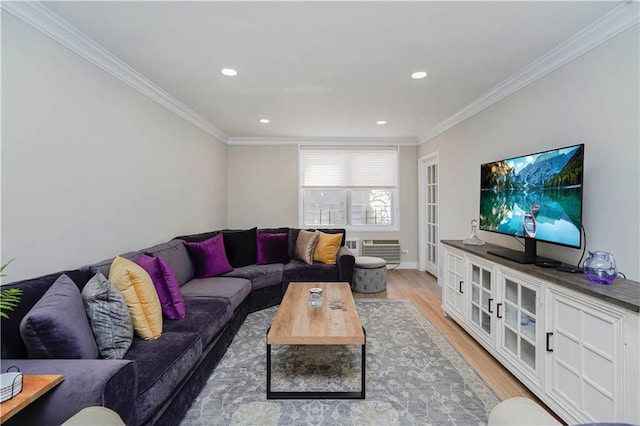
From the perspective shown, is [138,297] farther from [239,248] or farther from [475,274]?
[475,274]

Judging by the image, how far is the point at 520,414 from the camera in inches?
36.7

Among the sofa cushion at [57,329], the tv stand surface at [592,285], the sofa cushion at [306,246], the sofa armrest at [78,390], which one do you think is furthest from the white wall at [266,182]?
the sofa armrest at [78,390]

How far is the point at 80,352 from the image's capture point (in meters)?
1.39

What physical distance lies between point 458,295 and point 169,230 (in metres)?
3.31

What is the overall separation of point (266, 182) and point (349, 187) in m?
1.57

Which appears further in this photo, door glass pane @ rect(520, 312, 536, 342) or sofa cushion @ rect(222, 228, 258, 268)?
sofa cushion @ rect(222, 228, 258, 268)

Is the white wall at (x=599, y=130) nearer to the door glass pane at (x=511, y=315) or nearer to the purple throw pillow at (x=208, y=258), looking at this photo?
the door glass pane at (x=511, y=315)

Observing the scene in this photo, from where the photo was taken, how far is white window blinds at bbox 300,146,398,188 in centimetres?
549

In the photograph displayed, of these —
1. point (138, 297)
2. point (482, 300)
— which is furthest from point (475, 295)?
point (138, 297)

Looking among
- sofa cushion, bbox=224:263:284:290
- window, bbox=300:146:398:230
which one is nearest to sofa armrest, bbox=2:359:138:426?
sofa cushion, bbox=224:263:284:290

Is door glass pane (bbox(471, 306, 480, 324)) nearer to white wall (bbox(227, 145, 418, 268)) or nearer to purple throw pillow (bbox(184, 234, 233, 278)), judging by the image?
purple throw pillow (bbox(184, 234, 233, 278))

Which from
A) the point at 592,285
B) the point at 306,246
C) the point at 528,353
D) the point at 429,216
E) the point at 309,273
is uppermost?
the point at 429,216

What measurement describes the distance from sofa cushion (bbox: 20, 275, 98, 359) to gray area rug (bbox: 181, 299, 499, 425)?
80 cm

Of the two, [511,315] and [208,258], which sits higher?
[208,258]
